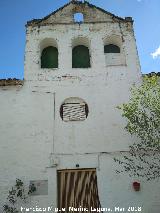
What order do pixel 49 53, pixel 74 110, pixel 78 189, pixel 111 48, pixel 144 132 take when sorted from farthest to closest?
pixel 111 48, pixel 49 53, pixel 74 110, pixel 78 189, pixel 144 132

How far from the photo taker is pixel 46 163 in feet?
43.7

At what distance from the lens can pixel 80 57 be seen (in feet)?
55.1

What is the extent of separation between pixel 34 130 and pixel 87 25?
6593mm

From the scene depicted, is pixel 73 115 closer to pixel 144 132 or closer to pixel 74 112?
pixel 74 112

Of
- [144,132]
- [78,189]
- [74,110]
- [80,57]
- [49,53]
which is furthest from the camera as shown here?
[49,53]

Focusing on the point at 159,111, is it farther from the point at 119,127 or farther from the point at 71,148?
the point at 71,148

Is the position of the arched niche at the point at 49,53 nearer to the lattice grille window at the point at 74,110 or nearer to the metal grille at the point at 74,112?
the lattice grille window at the point at 74,110

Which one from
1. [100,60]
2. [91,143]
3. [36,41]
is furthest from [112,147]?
[36,41]

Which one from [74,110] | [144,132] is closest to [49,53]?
[74,110]

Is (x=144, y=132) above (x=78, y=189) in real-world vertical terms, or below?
above

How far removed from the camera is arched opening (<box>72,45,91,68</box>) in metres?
16.4

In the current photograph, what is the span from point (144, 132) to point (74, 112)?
3.33m

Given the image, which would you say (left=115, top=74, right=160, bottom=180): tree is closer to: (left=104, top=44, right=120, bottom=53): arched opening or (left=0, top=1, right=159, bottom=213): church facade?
(left=0, top=1, right=159, bottom=213): church facade

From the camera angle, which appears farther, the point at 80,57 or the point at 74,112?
the point at 80,57
